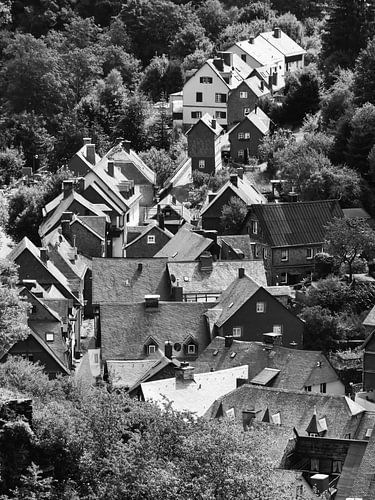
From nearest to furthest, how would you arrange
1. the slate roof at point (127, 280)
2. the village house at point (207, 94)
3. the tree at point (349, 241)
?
the slate roof at point (127, 280) → the tree at point (349, 241) → the village house at point (207, 94)

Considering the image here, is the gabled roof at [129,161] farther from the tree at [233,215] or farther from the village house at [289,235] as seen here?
the village house at [289,235]

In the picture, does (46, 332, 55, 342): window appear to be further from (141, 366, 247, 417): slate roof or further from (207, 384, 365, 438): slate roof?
(207, 384, 365, 438): slate roof

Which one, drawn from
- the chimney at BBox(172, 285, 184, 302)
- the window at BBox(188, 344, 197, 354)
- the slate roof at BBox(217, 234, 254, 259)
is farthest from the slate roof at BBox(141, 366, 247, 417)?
the slate roof at BBox(217, 234, 254, 259)

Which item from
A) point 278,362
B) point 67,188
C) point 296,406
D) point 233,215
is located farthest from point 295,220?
point 296,406

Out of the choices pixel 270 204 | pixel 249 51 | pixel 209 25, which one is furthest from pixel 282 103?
pixel 209 25

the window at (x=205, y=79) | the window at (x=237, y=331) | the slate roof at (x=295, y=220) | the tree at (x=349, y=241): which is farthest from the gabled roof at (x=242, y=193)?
the window at (x=205, y=79)

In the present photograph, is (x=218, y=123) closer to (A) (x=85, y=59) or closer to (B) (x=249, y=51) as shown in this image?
(B) (x=249, y=51)
